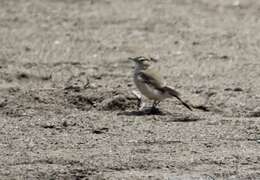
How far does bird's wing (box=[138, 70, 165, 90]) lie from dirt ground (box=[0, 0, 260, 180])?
1.17ft

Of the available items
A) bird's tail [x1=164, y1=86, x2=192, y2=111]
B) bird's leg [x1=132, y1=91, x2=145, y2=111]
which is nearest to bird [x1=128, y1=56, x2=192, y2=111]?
bird's tail [x1=164, y1=86, x2=192, y2=111]

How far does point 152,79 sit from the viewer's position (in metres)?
12.1

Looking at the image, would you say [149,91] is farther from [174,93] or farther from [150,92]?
[174,93]

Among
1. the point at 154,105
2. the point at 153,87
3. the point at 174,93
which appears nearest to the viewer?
the point at 174,93

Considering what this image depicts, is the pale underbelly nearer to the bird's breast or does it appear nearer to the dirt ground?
the bird's breast

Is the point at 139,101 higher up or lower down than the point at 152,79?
lower down

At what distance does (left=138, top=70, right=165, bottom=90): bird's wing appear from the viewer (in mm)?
12055

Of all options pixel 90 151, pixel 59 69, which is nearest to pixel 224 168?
pixel 90 151

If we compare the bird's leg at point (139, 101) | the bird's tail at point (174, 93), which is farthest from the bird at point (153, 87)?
the bird's leg at point (139, 101)

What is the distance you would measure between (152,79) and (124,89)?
918mm

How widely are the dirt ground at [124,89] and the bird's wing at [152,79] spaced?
0.36m

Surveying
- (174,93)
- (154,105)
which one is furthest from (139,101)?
(174,93)

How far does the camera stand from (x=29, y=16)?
17.3 metres

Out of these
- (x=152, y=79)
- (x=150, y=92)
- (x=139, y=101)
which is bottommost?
(x=139, y=101)
